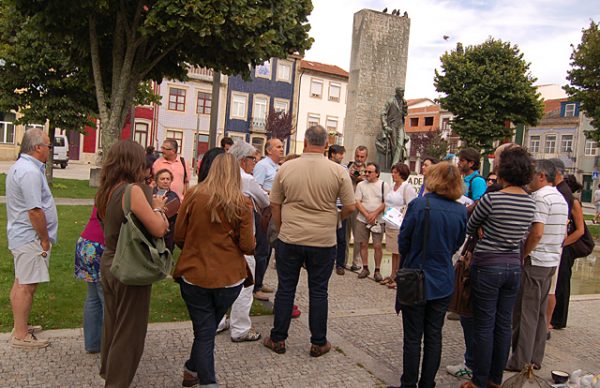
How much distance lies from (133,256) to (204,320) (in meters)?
0.75

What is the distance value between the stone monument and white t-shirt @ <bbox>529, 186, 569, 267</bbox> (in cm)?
1020

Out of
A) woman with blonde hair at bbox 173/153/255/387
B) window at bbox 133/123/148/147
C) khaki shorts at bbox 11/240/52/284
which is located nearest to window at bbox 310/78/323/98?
window at bbox 133/123/148/147

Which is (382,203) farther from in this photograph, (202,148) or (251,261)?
(202,148)

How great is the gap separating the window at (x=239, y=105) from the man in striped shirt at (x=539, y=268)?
148 ft

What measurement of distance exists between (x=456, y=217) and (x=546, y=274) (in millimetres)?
1434

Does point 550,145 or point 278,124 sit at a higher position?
point 550,145

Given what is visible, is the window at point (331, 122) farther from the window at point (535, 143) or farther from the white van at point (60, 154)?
the white van at point (60, 154)

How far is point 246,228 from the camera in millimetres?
3748

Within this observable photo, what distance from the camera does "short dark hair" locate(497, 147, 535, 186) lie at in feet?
13.1

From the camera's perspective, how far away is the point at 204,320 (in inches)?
147

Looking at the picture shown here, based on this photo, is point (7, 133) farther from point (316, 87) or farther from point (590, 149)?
point (590, 149)

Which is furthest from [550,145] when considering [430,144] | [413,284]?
[413,284]

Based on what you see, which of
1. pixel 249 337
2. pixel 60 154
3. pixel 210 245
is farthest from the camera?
pixel 60 154

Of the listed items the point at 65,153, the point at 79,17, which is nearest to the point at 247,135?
the point at 65,153
